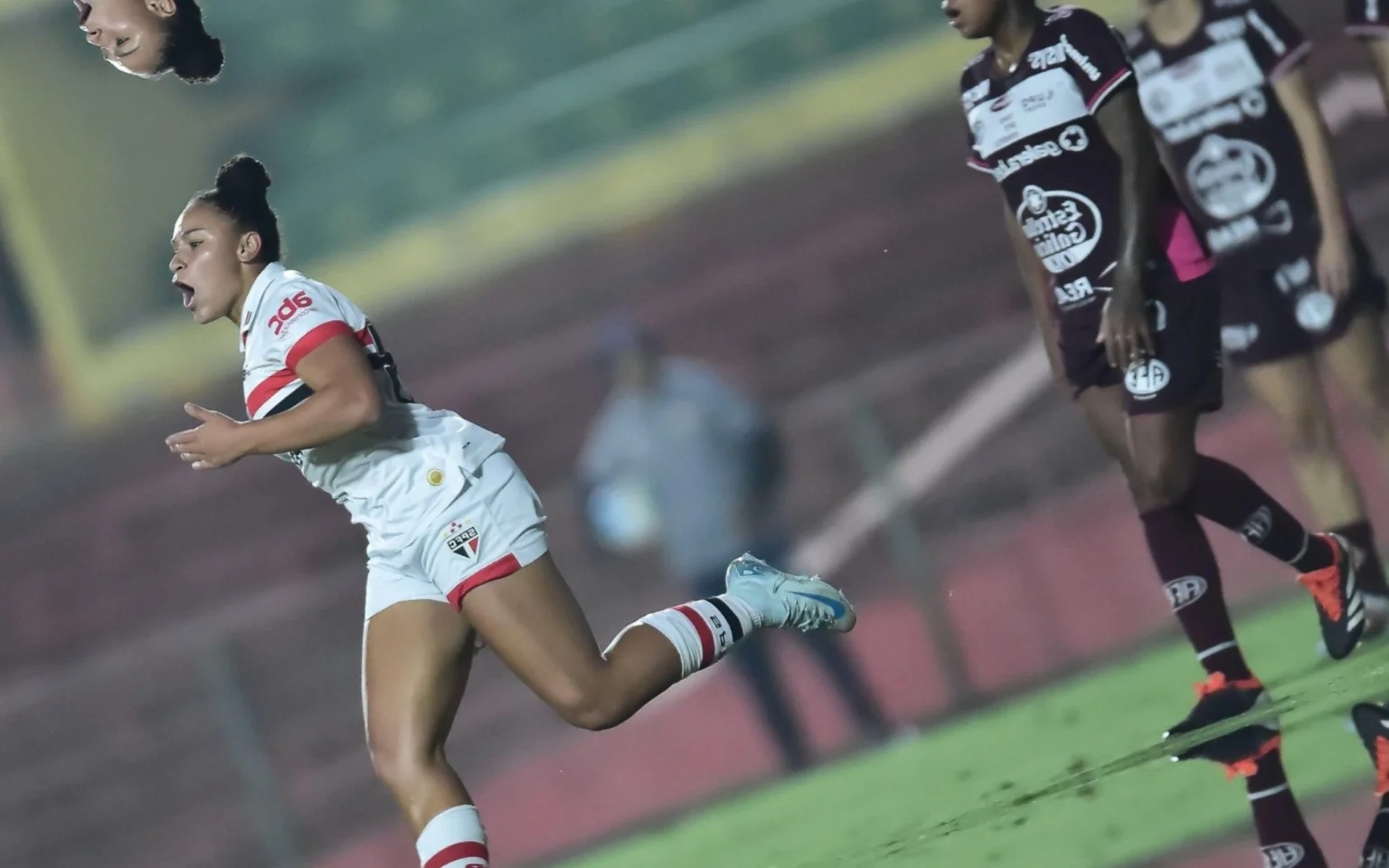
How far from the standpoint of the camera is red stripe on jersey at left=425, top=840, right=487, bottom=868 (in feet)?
8.07

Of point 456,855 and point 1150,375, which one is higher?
point 1150,375

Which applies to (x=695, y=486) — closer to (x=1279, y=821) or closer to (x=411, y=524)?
(x=411, y=524)

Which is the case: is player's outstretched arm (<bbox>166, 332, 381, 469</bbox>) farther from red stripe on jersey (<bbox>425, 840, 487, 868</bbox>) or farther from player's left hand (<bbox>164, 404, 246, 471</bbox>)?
red stripe on jersey (<bbox>425, 840, 487, 868</bbox>)

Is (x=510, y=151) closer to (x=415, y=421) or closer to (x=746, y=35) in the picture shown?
(x=746, y=35)

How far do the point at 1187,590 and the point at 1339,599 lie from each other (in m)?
0.32

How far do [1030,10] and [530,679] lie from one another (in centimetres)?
150

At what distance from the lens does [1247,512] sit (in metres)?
3.06

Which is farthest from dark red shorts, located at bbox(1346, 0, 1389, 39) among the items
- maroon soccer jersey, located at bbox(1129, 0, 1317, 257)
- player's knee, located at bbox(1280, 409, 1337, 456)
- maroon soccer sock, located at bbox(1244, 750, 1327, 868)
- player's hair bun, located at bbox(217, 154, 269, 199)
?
player's hair bun, located at bbox(217, 154, 269, 199)

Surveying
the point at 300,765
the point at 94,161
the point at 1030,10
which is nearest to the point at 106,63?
the point at 94,161

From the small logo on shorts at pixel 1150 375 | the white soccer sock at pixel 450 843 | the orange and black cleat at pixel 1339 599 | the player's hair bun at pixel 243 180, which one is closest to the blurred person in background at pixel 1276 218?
the orange and black cleat at pixel 1339 599

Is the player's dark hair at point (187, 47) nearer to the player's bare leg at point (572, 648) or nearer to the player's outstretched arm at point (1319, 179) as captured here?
the player's bare leg at point (572, 648)

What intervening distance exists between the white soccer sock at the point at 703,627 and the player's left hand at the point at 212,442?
65 centimetres

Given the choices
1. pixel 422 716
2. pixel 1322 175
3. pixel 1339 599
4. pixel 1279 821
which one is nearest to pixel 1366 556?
pixel 1339 599

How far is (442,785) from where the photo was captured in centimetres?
251
